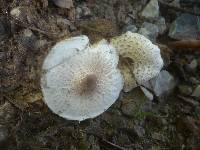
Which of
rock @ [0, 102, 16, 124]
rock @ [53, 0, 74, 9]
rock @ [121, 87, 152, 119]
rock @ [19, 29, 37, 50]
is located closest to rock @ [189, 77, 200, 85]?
rock @ [121, 87, 152, 119]

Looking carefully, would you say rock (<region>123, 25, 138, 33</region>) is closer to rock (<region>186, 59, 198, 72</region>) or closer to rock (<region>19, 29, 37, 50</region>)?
rock (<region>186, 59, 198, 72</region>)

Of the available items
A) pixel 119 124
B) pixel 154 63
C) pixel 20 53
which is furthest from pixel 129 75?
pixel 20 53

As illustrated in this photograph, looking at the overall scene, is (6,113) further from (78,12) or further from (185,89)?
(185,89)

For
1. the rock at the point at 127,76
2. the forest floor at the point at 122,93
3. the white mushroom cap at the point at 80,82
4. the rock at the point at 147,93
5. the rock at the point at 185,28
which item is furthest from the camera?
the rock at the point at 185,28

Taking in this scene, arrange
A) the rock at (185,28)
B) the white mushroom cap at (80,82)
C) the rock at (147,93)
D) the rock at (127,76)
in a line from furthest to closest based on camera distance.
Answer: the rock at (185,28), the rock at (147,93), the rock at (127,76), the white mushroom cap at (80,82)

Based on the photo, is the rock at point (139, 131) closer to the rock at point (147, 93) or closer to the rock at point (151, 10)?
the rock at point (147, 93)

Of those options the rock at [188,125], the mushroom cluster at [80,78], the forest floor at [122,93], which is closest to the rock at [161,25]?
the forest floor at [122,93]
